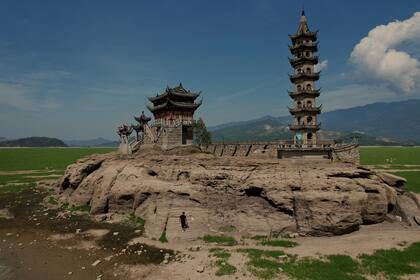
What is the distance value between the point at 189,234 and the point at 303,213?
10.0 metres

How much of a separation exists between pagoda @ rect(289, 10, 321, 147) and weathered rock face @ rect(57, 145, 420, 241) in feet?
67.7

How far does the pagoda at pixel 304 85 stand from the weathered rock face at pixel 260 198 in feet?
67.7

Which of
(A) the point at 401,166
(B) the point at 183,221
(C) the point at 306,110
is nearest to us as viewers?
(B) the point at 183,221

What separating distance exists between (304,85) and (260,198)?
3237cm

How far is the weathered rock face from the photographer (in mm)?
25359

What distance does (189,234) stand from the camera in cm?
2533

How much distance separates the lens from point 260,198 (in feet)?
89.6

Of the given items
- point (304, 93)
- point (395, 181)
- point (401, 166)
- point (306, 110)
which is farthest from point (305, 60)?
point (401, 166)

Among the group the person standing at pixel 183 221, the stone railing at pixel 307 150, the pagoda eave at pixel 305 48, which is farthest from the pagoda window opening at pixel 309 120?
the person standing at pixel 183 221

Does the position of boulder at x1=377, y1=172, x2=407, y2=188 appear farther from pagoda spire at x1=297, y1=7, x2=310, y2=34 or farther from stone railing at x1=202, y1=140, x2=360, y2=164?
pagoda spire at x1=297, y1=7, x2=310, y2=34

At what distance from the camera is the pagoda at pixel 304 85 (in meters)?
51.7

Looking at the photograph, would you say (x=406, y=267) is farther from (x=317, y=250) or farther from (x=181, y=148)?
(x=181, y=148)

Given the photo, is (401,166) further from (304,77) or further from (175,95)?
(175,95)

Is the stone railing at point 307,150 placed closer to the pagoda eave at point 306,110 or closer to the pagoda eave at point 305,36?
the pagoda eave at point 306,110
